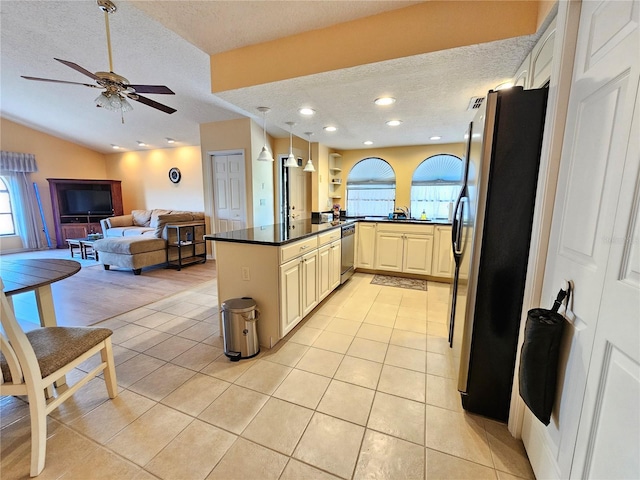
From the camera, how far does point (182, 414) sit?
1530 millimetres

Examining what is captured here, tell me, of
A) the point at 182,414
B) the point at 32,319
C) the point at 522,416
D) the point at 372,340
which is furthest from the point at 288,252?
the point at 32,319

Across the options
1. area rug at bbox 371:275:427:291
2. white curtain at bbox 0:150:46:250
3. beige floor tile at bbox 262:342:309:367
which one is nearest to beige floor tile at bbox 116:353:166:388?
beige floor tile at bbox 262:342:309:367

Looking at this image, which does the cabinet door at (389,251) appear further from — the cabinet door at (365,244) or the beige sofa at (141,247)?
the beige sofa at (141,247)

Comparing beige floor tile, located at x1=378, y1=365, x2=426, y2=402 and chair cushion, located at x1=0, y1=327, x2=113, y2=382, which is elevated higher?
chair cushion, located at x1=0, y1=327, x2=113, y2=382

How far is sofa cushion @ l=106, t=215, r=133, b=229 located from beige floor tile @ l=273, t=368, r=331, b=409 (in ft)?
21.4

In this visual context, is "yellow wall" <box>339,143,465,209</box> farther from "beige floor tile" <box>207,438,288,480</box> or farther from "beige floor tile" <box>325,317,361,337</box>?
"beige floor tile" <box>207,438,288,480</box>

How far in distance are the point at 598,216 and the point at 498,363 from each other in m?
0.99

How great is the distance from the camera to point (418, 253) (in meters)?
3.95

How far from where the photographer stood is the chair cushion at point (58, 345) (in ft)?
4.19

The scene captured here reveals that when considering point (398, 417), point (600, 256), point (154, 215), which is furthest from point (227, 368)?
point (154, 215)

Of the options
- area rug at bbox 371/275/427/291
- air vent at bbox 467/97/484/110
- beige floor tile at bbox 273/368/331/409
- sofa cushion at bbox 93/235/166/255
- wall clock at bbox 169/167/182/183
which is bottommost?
beige floor tile at bbox 273/368/331/409

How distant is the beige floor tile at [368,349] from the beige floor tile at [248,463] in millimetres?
993

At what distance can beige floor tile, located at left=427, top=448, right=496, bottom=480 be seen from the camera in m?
1.19

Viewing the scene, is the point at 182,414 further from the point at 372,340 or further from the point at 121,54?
the point at 121,54
